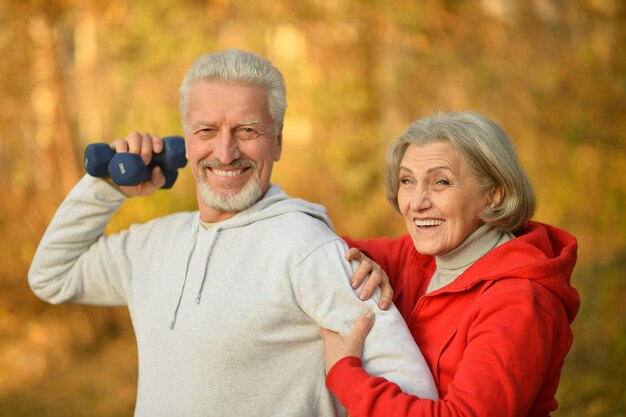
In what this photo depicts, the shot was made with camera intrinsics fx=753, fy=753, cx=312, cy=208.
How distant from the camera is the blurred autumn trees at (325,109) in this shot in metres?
5.38

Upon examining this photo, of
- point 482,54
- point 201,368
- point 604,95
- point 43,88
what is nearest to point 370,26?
point 482,54

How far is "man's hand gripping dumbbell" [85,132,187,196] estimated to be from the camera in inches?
95.5

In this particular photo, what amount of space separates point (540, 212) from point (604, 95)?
3.26ft

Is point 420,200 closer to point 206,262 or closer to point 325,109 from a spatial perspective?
point 206,262

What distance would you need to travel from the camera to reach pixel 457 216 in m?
2.06

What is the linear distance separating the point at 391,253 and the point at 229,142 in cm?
69

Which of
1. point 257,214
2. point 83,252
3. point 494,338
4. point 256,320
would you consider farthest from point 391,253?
point 83,252

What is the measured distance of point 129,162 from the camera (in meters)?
2.42

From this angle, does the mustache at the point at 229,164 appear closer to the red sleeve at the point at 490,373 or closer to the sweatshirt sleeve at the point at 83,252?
the sweatshirt sleeve at the point at 83,252

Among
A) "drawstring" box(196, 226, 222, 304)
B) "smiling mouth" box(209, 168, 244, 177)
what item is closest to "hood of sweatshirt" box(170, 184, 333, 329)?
"drawstring" box(196, 226, 222, 304)

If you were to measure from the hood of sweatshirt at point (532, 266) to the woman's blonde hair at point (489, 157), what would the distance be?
0.07 metres

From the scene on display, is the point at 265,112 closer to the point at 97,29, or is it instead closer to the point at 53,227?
the point at 53,227

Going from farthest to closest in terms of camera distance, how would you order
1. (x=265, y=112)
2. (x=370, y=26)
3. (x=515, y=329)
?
(x=370, y=26)
(x=265, y=112)
(x=515, y=329)

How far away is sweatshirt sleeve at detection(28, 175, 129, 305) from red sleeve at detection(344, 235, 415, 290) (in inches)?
31.7
